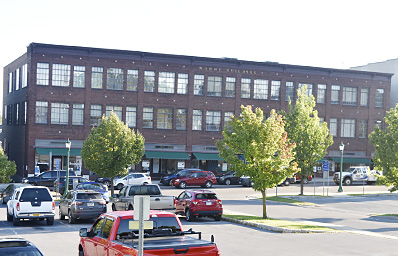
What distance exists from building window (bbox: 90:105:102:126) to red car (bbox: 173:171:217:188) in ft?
43.8

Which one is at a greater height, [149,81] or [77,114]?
[149,81]

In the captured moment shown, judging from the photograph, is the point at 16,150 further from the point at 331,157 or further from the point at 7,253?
the point at 7,253

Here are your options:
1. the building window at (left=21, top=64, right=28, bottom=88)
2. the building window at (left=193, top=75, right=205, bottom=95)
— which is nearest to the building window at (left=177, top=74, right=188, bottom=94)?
the building window at (left=193, top=75, right=205, bottom=95)

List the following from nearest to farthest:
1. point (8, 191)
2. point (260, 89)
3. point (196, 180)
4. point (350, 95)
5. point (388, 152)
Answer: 1. point (388, 152)
2. point (8, 191)
3. point (196, 180)
4. point (260, 89)
5. point (350, 95)

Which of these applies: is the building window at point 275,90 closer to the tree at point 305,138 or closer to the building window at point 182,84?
the building window at point 182,84

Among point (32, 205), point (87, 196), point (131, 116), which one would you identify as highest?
point (131, 116)

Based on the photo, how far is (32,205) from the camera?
2497 centimetres

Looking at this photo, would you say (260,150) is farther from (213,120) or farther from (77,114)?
(213,120)

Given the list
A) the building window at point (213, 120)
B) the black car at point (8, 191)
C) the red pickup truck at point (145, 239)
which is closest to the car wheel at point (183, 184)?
the building window at point (213, 120)

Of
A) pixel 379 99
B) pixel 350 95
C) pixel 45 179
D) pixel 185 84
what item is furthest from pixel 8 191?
pixel 379 99

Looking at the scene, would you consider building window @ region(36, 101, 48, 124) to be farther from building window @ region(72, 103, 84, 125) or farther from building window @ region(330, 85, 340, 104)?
building window @ region(330, 85, 340, 104)

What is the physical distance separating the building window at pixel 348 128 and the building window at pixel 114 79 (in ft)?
96.7

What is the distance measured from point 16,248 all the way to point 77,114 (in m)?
51.5

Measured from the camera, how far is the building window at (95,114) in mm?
60156
